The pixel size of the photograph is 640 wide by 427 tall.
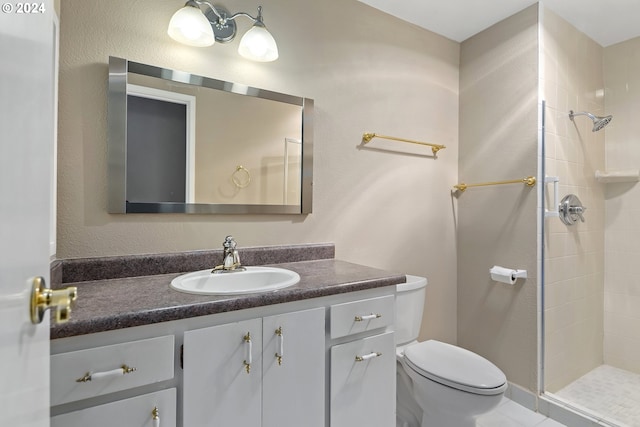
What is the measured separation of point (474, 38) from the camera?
2.33 metres

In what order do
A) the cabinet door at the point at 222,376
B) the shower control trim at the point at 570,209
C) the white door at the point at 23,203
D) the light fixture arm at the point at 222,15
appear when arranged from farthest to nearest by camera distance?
the shower control trim at the point at 570,209
the light fixture arm at the point at 222,15
the cabinet door at the point at 222,376
the white door at the point at 23,203

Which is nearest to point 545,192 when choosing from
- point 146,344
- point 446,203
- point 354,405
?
point 446,203

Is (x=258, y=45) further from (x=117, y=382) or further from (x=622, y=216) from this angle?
(x=622, y=216)

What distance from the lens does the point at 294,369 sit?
3.68 feet

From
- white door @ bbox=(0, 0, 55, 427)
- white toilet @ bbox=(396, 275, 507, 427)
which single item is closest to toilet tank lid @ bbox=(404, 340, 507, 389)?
white toilet @ bbox=(396, 275, 507, 427)

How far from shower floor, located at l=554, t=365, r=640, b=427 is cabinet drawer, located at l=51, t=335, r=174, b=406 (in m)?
2.20

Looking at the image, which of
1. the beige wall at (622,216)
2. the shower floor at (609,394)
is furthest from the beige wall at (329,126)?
the beige wall at (622,216)

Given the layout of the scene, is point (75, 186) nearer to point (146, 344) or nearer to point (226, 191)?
point (226, 191)

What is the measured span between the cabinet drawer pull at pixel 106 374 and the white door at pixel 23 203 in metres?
0.29

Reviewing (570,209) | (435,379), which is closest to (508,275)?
(570,209)

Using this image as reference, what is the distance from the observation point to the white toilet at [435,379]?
1358 millimetres

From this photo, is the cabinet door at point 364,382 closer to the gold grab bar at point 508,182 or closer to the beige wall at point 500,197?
the beige wall at point 500,197

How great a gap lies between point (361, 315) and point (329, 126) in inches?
41.8

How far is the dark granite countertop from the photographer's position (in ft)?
2.74
